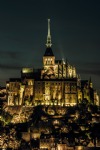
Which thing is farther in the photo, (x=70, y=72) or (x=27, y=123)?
(x=70, y=72)

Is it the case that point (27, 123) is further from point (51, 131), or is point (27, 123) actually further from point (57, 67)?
point (57, 67)

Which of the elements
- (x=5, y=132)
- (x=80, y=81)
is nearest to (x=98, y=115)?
(x=80, y=81)

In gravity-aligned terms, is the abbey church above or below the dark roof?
below

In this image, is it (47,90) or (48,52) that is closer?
(47,90)

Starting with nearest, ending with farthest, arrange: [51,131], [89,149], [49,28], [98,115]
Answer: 1. [89,149]
2. [51,131]
3. [98,115]
4. [49,28]

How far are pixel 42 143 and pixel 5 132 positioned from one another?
8991 mm

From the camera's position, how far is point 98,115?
11650cm

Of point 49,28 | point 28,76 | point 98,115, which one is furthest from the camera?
point 49,28

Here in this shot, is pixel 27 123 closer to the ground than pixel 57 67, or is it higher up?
closer to the ground

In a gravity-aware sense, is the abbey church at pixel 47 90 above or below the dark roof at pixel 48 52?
below

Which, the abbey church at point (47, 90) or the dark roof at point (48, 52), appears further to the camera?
the dark roof at point (48, 52)

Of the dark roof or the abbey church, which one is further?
the dark roof

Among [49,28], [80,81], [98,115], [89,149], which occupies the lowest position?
[89,149]

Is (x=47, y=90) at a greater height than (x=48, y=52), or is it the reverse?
(x=48, y=52)
